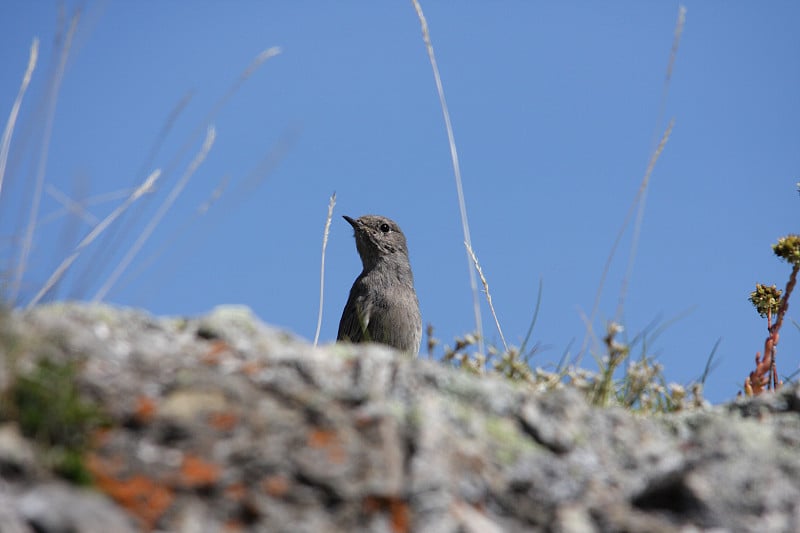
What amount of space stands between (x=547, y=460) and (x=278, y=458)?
3.32 feet

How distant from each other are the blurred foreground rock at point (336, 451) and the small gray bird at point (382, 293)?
4.07 m

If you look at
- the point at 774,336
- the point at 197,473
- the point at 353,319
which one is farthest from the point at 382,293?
the point at 197,473

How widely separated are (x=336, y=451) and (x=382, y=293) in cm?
556

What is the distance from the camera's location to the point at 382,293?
8.55 m

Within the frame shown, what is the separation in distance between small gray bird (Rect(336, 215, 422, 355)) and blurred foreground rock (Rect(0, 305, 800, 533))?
4074 millimetres

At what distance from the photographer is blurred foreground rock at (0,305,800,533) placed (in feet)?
9.22

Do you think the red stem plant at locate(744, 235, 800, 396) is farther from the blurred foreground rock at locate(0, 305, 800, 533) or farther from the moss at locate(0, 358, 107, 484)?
the moss at locate(0, 358, 107, 484)

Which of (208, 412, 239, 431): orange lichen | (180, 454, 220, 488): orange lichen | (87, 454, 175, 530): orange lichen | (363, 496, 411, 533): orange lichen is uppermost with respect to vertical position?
(208, 412, 239, 431): orange lichen

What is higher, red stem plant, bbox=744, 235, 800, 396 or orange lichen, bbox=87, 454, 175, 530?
red stem plant, bbox=744, 235, 800, 396

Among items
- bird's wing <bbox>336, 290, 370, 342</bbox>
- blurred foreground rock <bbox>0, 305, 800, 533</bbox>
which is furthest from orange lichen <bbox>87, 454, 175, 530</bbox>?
bird's wing <bbox>336, 290, 370, 342</bbox>

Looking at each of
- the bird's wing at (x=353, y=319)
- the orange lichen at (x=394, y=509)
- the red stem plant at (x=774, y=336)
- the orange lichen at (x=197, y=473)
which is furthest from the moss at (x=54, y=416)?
the bird's wing at (x=353, y=319)

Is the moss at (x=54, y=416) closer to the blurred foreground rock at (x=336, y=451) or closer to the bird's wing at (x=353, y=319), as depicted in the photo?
the blurred foreground rock at (x=336, y=451)

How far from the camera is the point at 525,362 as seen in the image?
5.41 m

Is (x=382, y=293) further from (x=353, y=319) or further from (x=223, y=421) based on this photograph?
(x=223, y=421)
